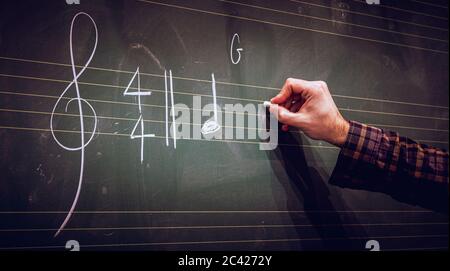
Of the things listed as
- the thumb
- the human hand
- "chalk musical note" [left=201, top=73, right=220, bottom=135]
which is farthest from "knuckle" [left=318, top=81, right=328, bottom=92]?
"chalk musical note" [left=201, top=73, right=220, bottom=135]

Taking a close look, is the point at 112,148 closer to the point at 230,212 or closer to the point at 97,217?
the point at 97,217

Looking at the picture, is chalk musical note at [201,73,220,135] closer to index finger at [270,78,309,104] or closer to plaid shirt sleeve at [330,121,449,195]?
index finger at [270,78,309,104]

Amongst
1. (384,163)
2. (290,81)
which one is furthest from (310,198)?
(290,81)

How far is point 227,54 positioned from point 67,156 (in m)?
0.50

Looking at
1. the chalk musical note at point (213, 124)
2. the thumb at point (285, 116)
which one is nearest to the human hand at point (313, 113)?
the thumb at point (285, 116)

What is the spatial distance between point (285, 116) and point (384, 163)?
0.33 m

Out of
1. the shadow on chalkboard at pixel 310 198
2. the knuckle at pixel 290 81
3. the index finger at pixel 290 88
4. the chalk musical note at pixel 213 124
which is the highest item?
A: the knuckle at pixel 290 81

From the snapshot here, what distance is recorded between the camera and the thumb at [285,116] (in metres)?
0.96

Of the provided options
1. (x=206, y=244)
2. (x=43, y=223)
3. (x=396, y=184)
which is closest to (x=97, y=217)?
(x=43, y=223)

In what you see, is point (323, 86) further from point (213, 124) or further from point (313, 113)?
point (213, 124)

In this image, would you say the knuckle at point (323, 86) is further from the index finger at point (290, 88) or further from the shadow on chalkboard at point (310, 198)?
the shadow on chalkboard at point (310, 198)

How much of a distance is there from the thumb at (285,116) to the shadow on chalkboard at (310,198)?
0.21 feet

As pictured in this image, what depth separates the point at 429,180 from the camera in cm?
104

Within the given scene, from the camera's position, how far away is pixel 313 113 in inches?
37.9
